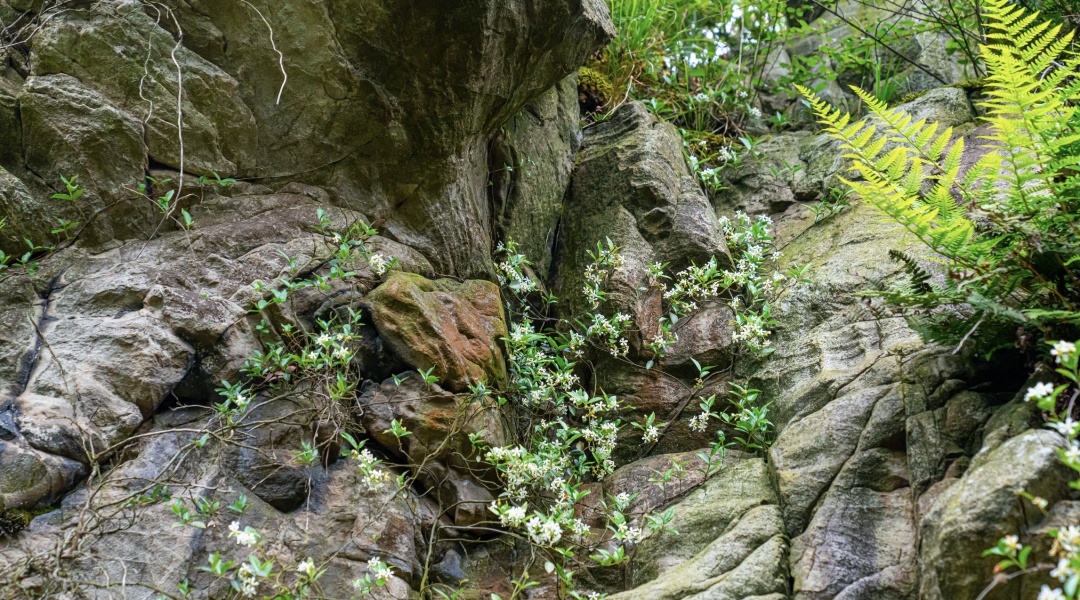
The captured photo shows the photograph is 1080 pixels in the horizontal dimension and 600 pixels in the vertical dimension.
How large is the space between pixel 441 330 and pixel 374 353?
0.33m

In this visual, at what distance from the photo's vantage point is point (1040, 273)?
261 centimetres

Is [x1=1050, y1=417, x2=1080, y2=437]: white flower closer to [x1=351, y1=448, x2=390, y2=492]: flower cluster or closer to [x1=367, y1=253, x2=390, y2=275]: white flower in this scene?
[x1=351, y1=448, x2=390, y2=492]: flower cluster

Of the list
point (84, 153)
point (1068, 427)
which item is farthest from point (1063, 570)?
point (84, 153)

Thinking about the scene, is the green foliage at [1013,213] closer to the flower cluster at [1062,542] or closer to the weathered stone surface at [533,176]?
the flower cluster at [1062,542]

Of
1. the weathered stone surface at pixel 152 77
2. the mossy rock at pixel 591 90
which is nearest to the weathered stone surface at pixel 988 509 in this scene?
the weathered stone surface at pixel 152 77

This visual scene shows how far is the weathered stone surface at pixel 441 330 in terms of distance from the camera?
3490 mm

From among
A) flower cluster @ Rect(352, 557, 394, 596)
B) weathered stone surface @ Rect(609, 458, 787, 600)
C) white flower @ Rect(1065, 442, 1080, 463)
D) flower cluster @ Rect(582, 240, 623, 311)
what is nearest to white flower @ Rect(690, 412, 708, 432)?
weathered stone surface @ Rect(609, 458, 787, 600)

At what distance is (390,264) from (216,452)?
3.66 ft

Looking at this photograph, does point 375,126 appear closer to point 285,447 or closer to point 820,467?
point 285,447

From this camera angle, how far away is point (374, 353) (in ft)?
11.5

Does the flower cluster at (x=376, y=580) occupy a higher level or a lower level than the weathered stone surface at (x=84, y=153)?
lower

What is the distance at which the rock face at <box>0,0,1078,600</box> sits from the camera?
2750 millimetres

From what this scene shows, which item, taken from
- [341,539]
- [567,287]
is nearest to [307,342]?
[341,539]

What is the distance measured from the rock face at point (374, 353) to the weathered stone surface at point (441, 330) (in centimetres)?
1
